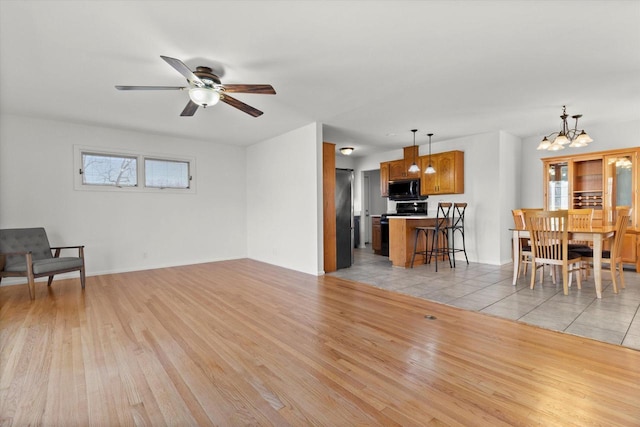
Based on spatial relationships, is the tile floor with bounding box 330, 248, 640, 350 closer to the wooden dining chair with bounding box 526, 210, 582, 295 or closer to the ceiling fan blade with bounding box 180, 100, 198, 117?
the wooden dining chair with bounding box 526, 210, 582, 295

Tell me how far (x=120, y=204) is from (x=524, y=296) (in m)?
6.47

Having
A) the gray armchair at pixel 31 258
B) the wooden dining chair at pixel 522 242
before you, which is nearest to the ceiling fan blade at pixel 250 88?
the gray armchair at pixel 31 258

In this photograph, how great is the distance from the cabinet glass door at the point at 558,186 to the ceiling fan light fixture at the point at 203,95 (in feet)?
20.2

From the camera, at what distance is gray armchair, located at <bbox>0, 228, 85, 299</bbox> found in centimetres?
381

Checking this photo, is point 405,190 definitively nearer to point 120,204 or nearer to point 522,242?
point 522,242

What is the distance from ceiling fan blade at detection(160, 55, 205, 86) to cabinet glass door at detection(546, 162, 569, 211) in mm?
6307

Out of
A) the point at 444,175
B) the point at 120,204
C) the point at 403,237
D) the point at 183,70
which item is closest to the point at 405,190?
the point at 444,175

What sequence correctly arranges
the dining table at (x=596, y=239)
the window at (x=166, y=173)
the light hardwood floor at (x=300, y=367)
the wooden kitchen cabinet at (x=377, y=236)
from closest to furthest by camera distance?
1. the light hardwood floor at (x=300, y=367)
2. the dining table at (x=596, y=239)
3. the window at (x=166, y=173)
4. the wooden kitchen cabinet at (x=377, y=236)

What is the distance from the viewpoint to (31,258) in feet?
12.6

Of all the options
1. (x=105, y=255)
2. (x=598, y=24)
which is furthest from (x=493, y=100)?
(x=105, y=255)

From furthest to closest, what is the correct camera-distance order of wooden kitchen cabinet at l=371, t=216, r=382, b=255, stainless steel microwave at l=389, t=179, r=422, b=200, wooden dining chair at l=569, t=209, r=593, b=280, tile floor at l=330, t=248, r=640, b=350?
wooden kitchen cabinet at l=371, t=216, r=382, b=255
stainless steel microwave at l=389, t=179, r=422, b=200
wooden dining chair at l=569, t=209, r=593, b=280
tile floor at l=330, t=248, r=640, b=350

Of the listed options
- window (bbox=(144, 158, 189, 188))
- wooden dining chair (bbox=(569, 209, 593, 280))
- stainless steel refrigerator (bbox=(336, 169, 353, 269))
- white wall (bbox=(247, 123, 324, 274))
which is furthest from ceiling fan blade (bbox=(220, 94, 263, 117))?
wooden dining chair (bbox=(569, 209, 593, 280))

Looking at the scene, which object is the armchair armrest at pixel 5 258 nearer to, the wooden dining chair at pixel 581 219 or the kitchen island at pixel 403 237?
the kitchen island at pixel 403 237

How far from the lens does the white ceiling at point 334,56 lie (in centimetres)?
220
